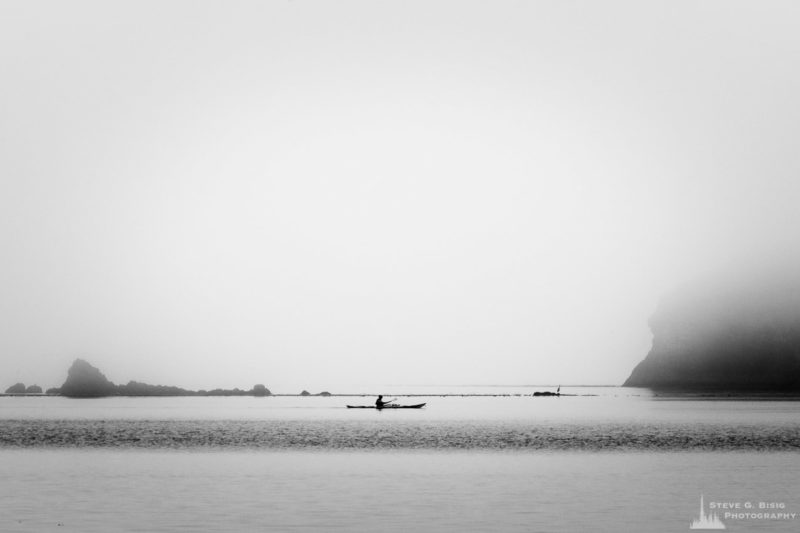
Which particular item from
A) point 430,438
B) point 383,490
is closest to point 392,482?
point 383,490

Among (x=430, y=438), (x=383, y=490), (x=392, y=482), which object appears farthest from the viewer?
(x=430, y=438)

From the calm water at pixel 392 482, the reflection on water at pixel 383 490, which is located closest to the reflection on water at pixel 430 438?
the calm water at pixel 392 482

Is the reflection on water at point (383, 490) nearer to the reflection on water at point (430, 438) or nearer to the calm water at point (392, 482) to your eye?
the calm water at point (392, 482)

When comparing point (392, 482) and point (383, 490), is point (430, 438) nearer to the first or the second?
point (392, 482)

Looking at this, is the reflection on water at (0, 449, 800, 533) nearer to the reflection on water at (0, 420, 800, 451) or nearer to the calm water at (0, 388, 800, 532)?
the calm water at (0, 388, 800, 532)

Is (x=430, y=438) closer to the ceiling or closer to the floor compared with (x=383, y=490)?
closer to the ceiling

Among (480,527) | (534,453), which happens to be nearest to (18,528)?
(480,527)

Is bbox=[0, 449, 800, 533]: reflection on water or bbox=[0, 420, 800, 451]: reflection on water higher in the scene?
bbox=[0, 420, 800, 451]: reflection on water

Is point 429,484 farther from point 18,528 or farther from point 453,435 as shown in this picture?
point 453,435

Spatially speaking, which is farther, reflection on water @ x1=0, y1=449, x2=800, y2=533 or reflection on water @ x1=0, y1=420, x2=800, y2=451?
reflection on water @ x1=0, y1=420, x2=800, y2=451

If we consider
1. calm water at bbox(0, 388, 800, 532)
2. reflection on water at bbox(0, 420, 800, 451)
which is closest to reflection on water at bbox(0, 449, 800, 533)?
calm water at bbox(0, 388, 800, 532)

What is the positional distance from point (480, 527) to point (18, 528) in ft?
56.3

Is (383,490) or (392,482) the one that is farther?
(392,482)

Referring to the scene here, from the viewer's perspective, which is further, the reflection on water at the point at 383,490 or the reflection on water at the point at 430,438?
the reflection on water at the point at 430,438
